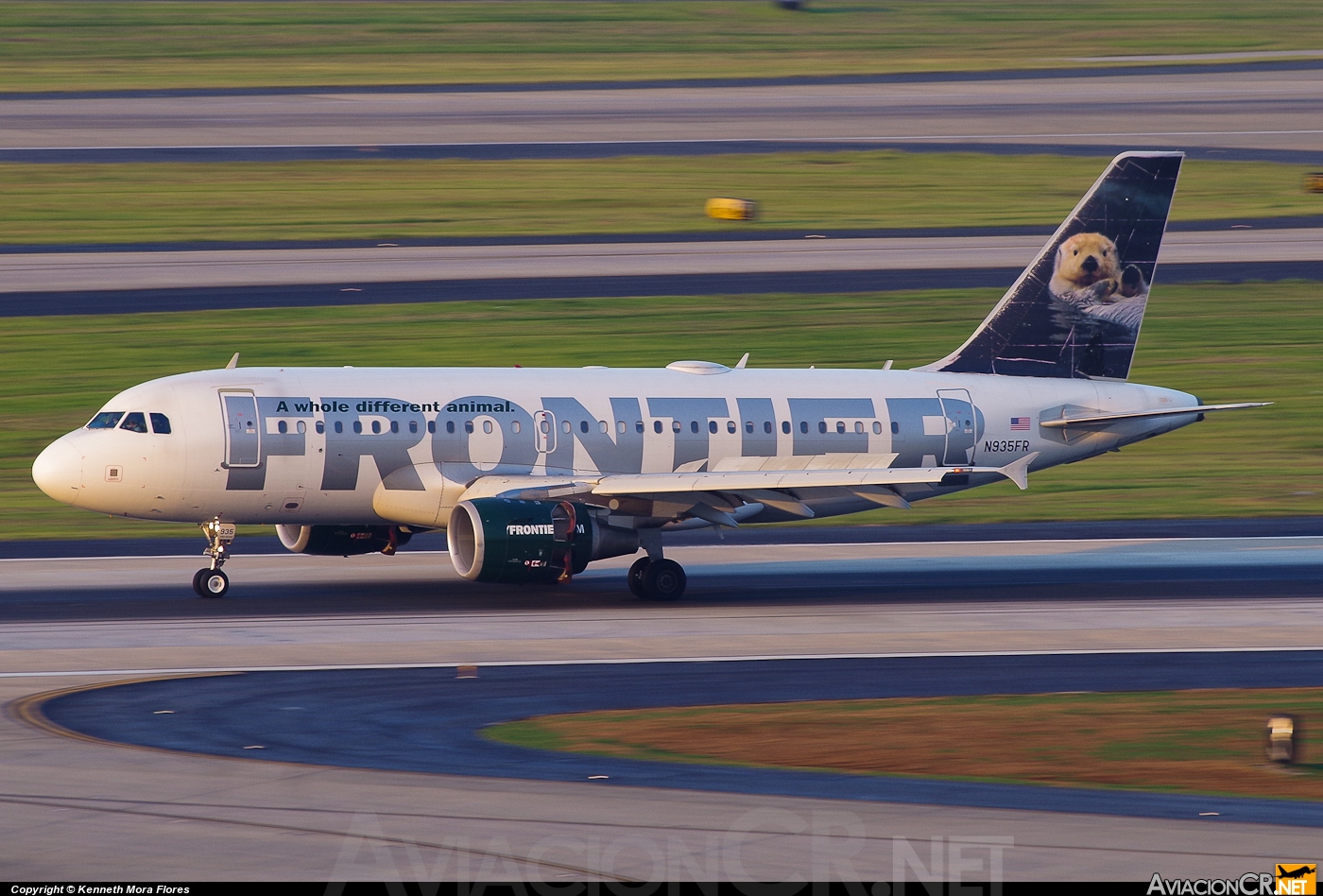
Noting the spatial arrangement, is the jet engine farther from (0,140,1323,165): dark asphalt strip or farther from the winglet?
(0,140,1323,165): dark asphalt strip

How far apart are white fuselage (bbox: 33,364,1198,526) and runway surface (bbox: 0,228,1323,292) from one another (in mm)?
30984

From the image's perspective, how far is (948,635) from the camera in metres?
33.2

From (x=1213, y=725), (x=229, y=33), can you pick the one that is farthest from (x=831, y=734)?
(x=229, y=33)

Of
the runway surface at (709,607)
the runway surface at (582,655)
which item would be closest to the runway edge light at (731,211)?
the runway surface at (582,655)

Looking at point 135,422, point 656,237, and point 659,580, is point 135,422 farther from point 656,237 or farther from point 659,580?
point 656,237

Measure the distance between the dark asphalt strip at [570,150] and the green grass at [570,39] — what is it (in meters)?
18.9

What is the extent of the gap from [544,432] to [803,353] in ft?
85.8

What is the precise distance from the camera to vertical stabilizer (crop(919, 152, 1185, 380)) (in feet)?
141

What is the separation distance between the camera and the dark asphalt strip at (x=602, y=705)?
69.7 ft

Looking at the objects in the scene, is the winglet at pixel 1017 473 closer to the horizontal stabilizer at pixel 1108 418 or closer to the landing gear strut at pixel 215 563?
the horizontal stabilizer at pixel 1108 418

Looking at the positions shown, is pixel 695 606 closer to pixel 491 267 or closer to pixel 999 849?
pixel 999 849

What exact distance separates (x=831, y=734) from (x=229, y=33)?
107995 mm

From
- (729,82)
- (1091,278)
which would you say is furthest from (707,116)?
(1091,278)

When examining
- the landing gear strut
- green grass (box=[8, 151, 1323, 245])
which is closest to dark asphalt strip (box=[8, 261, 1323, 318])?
green grass (box=[8, 151, 1323, 245])
